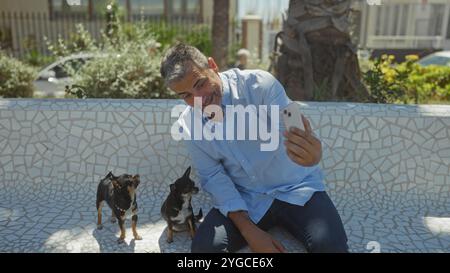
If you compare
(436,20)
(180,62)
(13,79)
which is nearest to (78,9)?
(13,79)

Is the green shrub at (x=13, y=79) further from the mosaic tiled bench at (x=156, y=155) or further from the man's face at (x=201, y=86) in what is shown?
the man's face at (x=201, y=86)

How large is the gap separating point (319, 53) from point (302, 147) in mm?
2581

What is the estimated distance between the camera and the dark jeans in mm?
2064

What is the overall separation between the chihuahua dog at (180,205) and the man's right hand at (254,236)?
0.27 meters

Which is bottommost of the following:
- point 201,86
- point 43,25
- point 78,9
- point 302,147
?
point 302,147

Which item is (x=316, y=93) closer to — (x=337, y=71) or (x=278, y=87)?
(x=337, y=71)

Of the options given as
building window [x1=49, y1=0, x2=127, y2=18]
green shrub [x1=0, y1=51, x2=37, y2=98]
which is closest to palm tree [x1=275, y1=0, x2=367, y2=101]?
green shrub [x1=0, y1=51, x2=37, y2=98]

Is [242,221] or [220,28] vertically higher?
[220,28]

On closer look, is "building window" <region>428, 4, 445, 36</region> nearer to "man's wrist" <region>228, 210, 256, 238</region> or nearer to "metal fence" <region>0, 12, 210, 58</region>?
"metal fence" <region>0, 12, 210, 58</region>

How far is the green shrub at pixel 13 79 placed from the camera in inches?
207

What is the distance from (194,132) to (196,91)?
36 centimetres

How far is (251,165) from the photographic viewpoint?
89.0 inches

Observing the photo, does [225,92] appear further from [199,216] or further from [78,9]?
[78,9]

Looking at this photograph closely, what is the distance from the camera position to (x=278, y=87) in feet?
7.20
